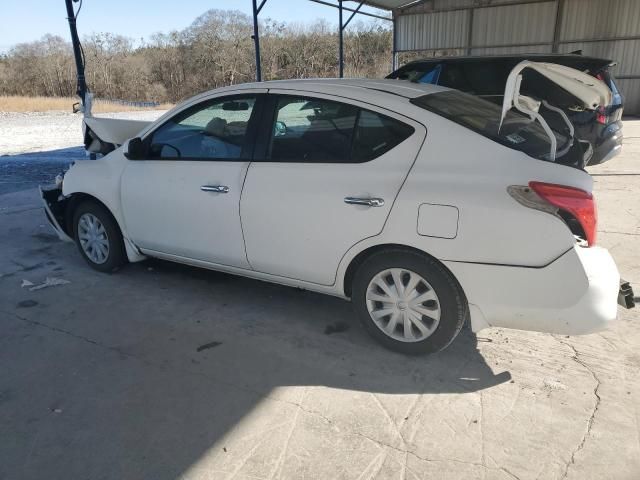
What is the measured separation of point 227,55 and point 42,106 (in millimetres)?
20693

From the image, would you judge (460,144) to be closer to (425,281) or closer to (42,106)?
(425,281)

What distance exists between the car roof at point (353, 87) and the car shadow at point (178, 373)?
160cm

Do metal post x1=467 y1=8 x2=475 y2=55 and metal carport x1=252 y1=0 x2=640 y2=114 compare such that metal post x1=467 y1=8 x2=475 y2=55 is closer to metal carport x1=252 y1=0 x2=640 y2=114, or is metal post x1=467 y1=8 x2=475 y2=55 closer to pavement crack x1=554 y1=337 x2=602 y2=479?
metal carport x1=252 y1=0 x2=640 y2=114

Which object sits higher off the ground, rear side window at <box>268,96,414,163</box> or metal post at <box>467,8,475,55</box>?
metal post at <box>467,8,475,55</box>

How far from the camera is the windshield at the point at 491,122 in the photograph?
117 inches

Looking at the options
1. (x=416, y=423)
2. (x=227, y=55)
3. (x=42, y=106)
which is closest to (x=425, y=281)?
(x=416, y=423)

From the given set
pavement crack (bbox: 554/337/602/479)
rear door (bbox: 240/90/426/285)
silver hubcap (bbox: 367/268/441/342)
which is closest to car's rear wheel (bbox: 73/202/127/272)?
rear door (bbox: 240/90/426/285)

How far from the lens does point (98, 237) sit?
4.62 metres

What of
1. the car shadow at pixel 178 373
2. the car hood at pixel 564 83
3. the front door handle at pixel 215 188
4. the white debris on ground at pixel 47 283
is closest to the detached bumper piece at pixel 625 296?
the car shadow at pixel 178 373

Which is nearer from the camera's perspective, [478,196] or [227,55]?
[478,196]

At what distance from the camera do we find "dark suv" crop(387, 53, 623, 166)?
7195 millimetres

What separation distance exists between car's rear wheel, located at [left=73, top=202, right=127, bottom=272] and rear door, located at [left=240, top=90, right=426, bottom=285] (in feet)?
5.09

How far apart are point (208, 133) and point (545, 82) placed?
514 centimetres

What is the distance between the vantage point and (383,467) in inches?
92.0
